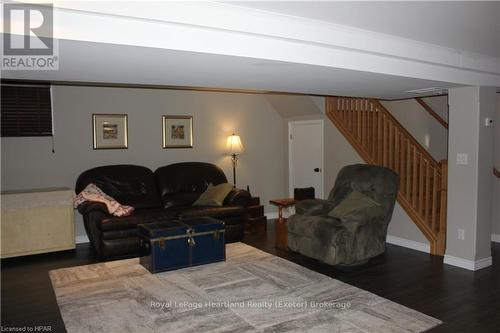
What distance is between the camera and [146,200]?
5602 mm

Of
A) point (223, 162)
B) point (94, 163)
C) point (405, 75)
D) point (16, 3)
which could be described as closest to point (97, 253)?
point (94, 163)

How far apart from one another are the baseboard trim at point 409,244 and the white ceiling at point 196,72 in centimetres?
203

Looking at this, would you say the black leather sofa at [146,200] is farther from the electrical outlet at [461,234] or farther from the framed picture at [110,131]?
the electrical outlet at [461,234]

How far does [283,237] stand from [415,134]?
9.76 ft

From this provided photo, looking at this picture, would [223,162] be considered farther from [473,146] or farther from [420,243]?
[473,146]

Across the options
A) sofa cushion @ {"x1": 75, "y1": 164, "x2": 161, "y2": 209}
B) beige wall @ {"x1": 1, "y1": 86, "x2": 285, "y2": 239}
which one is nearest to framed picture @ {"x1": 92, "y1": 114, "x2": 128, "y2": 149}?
beige wall @ {"x1": 1, "y1": 86, "x2": 285, "y2": 239}

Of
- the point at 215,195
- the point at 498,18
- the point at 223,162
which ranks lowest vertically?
the point at 215,195

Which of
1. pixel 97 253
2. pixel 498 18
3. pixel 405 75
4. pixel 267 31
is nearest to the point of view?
pixel 267 31

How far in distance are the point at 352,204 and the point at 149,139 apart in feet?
10.5

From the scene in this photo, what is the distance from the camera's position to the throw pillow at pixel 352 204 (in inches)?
180

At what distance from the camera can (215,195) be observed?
568cm

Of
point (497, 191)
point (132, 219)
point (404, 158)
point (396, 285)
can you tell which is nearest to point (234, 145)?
point (132, 219)

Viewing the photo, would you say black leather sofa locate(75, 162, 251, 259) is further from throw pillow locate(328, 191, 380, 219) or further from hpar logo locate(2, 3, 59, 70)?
hpar logo locate(2, 3, 59, 70)

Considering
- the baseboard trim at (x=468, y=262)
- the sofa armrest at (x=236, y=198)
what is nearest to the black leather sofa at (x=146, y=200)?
the sofa armrest at (x=236, y=198)
